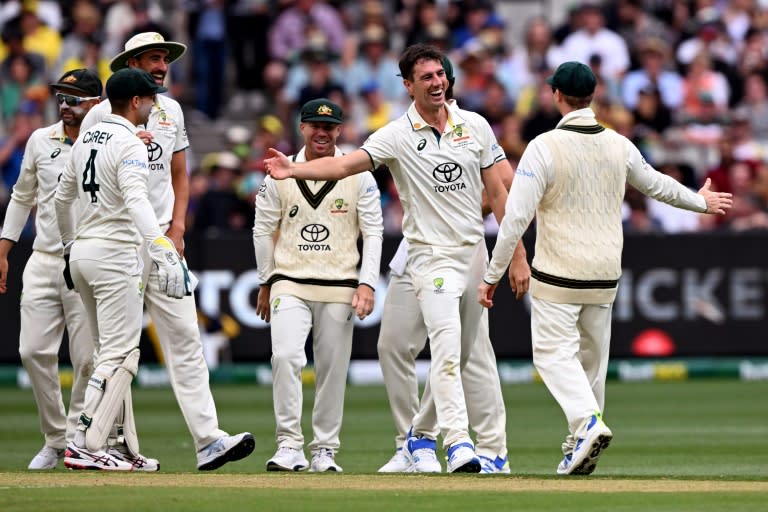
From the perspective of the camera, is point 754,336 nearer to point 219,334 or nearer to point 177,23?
point 219,334

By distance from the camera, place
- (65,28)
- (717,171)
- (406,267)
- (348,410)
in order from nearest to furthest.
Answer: (406,267)
(348,410)
(717,171)
(65,28)

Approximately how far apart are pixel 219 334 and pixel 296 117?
3880 millimetres

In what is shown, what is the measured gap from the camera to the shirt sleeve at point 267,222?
1064cm

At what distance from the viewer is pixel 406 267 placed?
10.2m

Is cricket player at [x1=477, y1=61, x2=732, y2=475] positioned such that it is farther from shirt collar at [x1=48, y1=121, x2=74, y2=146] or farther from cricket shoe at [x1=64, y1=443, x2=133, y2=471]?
shirt collar at [x1=48, y1=121, x2=74, y2=146]

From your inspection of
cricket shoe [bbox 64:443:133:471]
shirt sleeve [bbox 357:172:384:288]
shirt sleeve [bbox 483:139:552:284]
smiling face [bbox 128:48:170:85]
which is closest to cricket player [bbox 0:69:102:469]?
smiling face [bbox 128:48:170:85]

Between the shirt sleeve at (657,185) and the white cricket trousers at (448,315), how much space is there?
3.45 ft

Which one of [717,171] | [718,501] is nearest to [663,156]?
[717,171]

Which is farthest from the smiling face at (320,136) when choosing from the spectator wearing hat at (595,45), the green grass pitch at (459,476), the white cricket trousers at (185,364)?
the spectator wearing hat at (595,45)

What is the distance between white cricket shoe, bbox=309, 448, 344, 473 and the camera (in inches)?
409

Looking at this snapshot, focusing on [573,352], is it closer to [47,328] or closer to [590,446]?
[590,446]

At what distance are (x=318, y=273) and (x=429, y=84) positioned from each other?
1497 mm

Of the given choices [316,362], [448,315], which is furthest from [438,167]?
[316,362]

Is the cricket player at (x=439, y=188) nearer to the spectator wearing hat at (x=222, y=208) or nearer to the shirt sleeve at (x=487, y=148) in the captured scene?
the shirt sleeve at (x=487, y=148)
